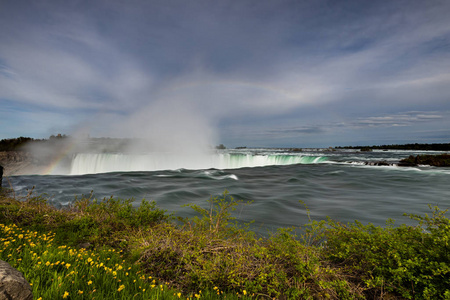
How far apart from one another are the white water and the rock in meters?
31.8

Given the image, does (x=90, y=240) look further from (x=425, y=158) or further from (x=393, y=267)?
(x=425, y=158)

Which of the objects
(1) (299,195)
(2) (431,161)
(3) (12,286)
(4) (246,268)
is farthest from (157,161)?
(2) (431,161)

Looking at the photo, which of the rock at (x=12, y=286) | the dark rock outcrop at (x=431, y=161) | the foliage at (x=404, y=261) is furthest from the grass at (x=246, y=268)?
the dark rock outcrop at (x=431, y=161)

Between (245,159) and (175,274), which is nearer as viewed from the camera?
(175,274)

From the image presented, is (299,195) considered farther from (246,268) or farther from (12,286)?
(12,286)

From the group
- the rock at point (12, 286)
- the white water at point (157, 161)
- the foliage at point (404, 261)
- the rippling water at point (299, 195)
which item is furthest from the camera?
the white water at point (157, 161)

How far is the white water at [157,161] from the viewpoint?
31.8m

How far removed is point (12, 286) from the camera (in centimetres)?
214

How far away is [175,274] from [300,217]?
799cm

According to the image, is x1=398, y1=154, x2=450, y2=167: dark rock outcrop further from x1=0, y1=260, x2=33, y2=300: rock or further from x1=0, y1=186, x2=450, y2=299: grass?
x1=0, y1=260, x2=33, y2=300: rock

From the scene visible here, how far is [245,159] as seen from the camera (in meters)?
38.2

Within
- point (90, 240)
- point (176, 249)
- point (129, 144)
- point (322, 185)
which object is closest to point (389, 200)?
point (322, 185)

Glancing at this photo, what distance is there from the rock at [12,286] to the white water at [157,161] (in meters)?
31.8

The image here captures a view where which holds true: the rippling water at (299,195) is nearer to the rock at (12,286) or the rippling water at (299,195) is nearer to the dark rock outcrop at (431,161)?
the rock at (12,286)
